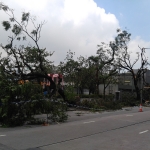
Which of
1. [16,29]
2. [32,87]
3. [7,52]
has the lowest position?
[32,87]

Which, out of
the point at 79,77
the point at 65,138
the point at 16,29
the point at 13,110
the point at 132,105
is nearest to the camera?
the point at 65,138

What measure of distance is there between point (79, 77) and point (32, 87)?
33.5 meters

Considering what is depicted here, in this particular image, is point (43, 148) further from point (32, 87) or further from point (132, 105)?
point (132, 105)

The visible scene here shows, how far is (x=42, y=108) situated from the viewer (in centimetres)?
1363

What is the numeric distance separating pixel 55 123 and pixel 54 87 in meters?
10.9

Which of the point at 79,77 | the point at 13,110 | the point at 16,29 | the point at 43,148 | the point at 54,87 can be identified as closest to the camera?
the point at 43,148

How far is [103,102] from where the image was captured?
25.4 meters

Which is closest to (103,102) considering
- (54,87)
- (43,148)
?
(54,87)

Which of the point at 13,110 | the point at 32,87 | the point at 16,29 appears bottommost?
the point at 13,110

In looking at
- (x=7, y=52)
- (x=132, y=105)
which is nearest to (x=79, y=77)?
(x=132, y=105)

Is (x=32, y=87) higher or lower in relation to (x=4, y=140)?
higher

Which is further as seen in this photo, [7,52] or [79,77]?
[79,77]

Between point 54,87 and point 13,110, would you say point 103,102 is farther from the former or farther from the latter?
point 13,110

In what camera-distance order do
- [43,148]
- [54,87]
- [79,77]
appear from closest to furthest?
1. [43,148]
2. [54,87]
3. [79,77]
